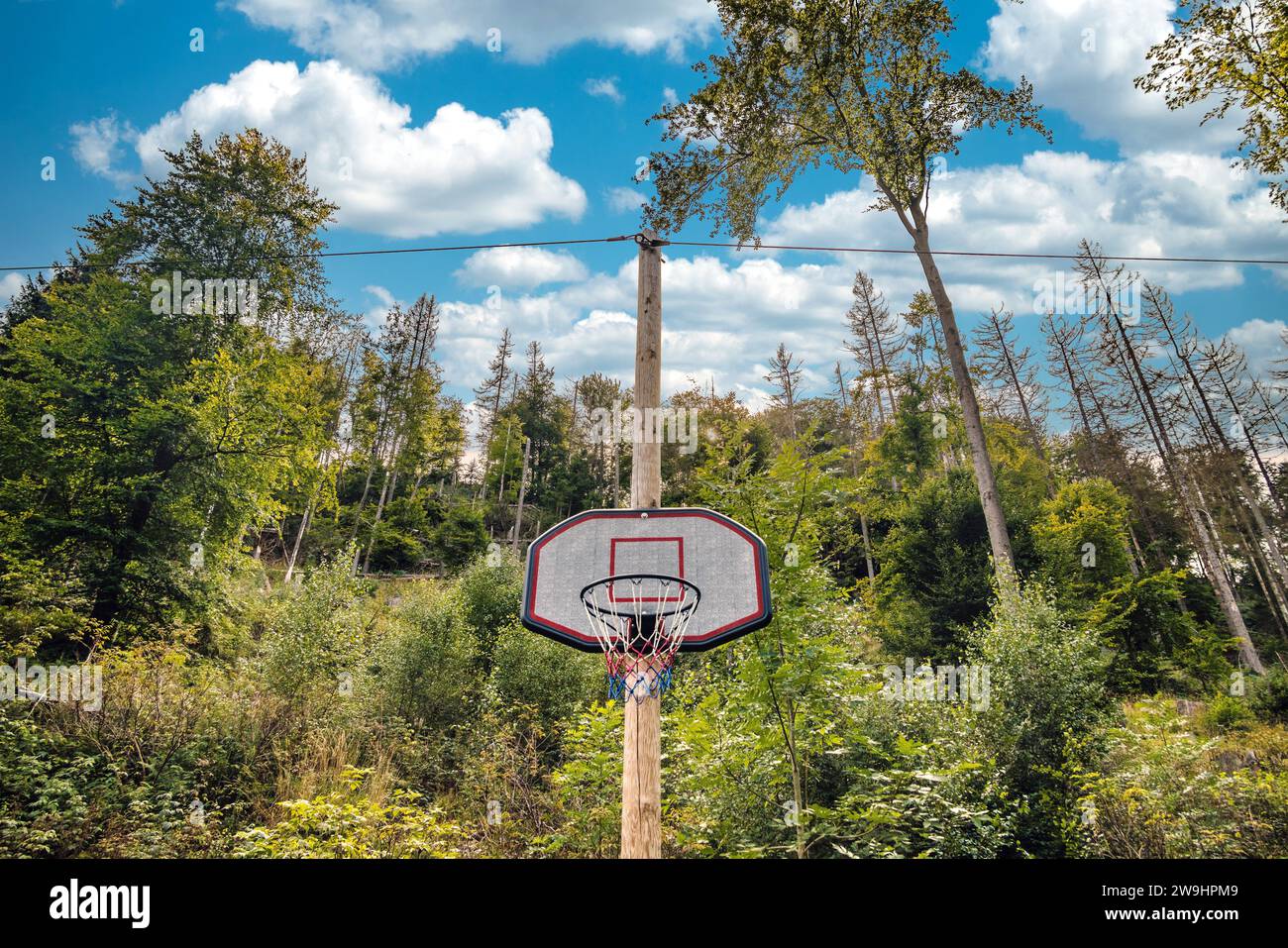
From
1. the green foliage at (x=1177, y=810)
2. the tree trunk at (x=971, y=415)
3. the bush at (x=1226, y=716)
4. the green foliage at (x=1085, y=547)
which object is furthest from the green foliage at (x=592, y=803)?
the bush at (x=1226, y=716)

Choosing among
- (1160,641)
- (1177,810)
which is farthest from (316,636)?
(1160,641)

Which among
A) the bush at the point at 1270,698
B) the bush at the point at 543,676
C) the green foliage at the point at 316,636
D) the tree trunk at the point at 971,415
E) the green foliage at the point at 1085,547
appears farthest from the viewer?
the green foliage at the point at 1085,547

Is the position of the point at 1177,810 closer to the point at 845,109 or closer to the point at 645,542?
the point at 645,542

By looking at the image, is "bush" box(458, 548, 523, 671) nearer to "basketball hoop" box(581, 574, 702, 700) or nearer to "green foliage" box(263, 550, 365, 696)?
"green foliage" box(263, 550, 365, 696)

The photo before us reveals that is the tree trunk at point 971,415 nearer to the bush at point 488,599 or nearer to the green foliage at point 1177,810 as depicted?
the green foliage at point 1177,810

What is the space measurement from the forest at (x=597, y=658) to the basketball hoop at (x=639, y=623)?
162cm

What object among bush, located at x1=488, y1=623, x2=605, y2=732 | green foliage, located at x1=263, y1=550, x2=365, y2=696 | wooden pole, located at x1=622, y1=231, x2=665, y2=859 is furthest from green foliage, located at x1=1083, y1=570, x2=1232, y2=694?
green foliage, located at x1=263, y1=550, x2=365, y2=696

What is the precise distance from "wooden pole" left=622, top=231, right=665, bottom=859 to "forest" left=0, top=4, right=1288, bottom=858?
64.2 inches

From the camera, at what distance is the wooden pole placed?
448 cm

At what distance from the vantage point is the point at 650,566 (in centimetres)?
521

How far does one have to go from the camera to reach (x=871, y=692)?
7895 millimetres

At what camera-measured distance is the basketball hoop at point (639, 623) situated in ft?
15.7

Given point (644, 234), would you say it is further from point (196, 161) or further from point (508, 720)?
point (196, 161)
